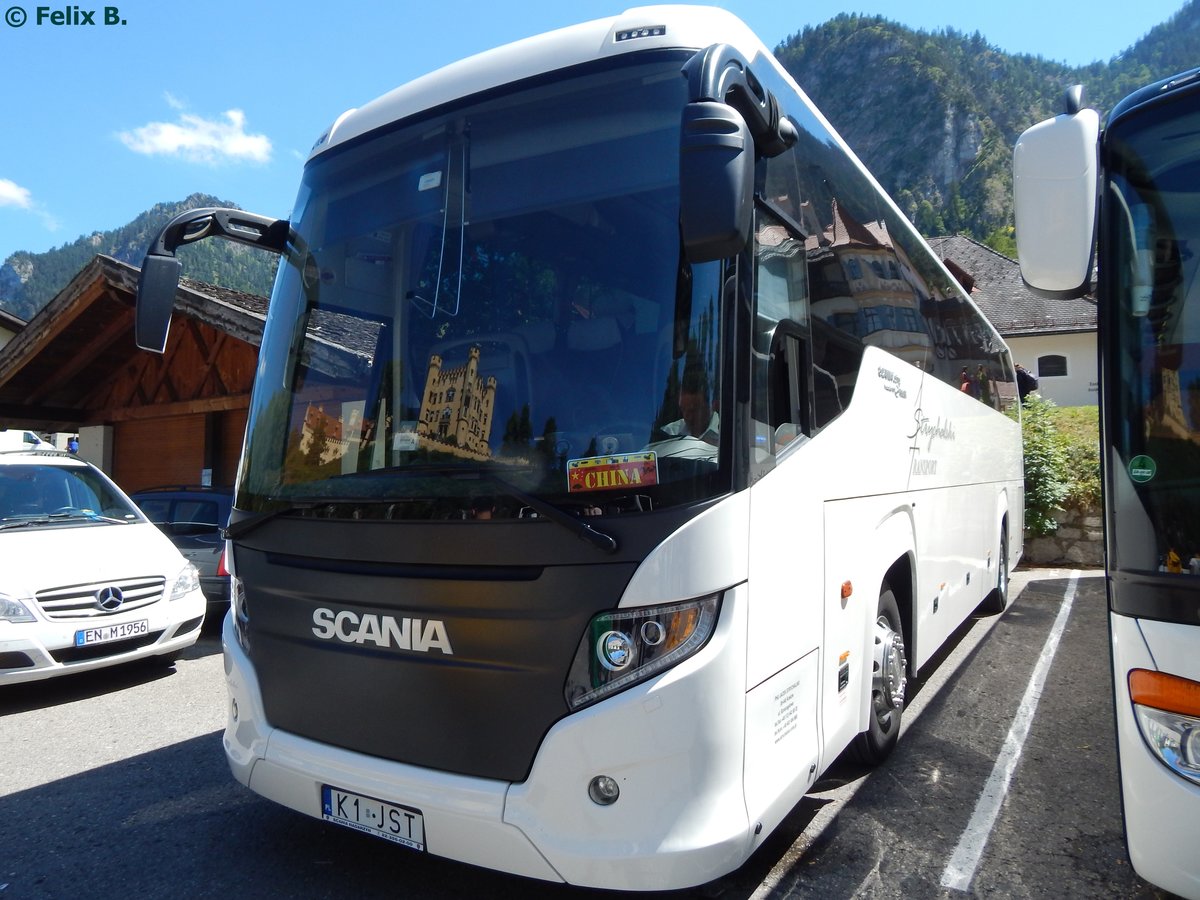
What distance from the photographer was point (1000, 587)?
9117mm

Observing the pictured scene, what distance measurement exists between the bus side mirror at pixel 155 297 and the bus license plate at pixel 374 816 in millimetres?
1996

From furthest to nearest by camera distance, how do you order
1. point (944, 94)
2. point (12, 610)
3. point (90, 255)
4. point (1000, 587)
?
point (944, 94) < point (90, 255) < point (1000, 587) < point (12, 610)

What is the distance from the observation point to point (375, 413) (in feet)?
10.5

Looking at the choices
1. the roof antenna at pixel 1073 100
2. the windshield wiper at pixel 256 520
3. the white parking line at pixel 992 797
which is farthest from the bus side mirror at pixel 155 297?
the white parking line at pixel 992 797

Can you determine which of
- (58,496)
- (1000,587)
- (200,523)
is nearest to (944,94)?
(1000,587)

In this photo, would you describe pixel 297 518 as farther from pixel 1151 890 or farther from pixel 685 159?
pixel 1151 890

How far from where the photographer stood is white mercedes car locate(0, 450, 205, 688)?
19.1 feet

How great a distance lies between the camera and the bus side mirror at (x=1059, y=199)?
274 centimetres

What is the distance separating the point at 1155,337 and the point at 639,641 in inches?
72.6

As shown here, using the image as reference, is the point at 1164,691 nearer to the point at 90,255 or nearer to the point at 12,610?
the point at 12,610

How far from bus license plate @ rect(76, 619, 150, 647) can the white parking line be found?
5.47m

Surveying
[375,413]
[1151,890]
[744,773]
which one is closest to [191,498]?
[375,413]

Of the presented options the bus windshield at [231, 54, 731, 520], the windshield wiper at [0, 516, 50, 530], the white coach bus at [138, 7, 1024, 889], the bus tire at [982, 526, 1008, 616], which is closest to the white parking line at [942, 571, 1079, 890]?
the white coach bus at [138, 7, 1024, 889]

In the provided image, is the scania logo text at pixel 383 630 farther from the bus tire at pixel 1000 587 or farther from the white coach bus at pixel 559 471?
the bus tire at pixel 1000 587
